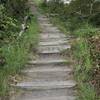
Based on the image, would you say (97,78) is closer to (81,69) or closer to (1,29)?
(81,69)

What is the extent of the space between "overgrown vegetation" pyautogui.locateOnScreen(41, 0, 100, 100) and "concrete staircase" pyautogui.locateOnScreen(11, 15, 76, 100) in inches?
11.0

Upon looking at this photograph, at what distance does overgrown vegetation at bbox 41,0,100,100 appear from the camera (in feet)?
23.1

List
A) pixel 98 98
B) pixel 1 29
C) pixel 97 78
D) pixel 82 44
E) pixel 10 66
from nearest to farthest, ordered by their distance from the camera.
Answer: pixel 98 98, pixel 97 78, pixel 10 66, pixel 82 44, pixel 1 29

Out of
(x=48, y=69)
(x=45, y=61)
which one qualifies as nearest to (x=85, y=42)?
(x=45, y=61)

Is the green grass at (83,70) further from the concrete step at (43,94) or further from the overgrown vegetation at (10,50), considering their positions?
the overgrown vegetation at (10,50)

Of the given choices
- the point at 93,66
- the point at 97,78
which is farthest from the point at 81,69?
the point at 97,78

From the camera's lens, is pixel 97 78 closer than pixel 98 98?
→ No

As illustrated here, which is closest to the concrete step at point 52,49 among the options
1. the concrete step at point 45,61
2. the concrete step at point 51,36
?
the concrete step at point 45,61

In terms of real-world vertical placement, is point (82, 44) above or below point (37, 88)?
above

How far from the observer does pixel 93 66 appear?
767cm

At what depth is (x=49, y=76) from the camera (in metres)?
8.16

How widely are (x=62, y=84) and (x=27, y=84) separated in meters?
0.79

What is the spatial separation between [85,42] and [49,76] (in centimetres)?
182

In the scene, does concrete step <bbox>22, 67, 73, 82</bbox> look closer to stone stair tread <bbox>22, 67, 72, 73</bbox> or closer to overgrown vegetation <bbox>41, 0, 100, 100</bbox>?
stone stair tread <bbox>22, 67, 72, 73</bbox>
